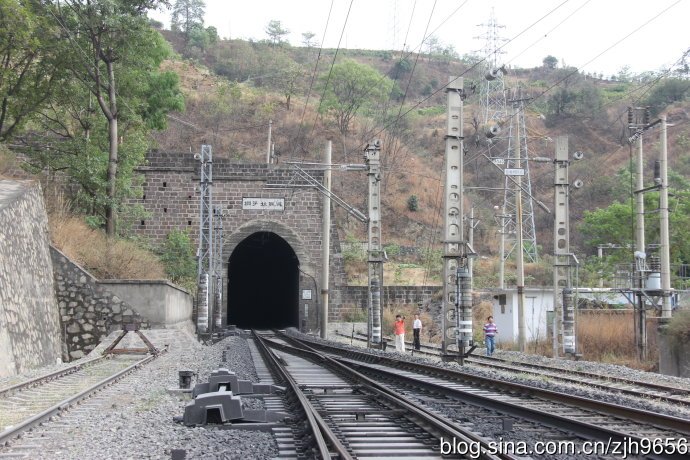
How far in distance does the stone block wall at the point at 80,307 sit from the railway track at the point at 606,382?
10567 mm

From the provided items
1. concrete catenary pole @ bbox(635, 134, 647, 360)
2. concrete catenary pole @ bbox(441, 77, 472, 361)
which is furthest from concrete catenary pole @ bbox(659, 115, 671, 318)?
concrete catenary pole @ bbox(441, 77, 472, 361)

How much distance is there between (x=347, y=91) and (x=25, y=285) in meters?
55.5

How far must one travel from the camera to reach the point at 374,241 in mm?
26828

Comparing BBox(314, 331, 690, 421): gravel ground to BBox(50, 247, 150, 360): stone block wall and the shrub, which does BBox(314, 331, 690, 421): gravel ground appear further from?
the shrub

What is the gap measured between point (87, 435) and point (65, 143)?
22428 mm

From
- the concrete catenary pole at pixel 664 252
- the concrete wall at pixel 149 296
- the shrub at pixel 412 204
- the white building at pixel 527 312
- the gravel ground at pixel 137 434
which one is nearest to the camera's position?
the gravel ground at pixel 137 434

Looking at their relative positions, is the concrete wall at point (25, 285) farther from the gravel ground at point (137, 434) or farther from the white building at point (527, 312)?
the white building at point (527, 312)

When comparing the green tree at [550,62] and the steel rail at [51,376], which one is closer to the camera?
the steel rail at [51,376]

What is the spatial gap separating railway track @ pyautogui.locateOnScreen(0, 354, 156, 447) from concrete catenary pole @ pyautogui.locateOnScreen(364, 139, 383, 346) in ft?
34.4

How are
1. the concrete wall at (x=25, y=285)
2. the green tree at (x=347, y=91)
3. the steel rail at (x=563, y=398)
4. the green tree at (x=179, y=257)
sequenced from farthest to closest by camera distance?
the green tree at (x=347, y=91), the green tree at (x=179, y=257), the concrete wall at (x=25, y=285), the steel rail at (x=563, y=398)

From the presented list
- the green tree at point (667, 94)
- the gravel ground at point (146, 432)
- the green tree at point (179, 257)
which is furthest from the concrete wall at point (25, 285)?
the green tree at point (667, 94)

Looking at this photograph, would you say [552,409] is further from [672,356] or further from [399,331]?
[399,331]

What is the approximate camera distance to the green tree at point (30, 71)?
80.7 feet

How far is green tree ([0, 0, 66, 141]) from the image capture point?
24609 millimetres
